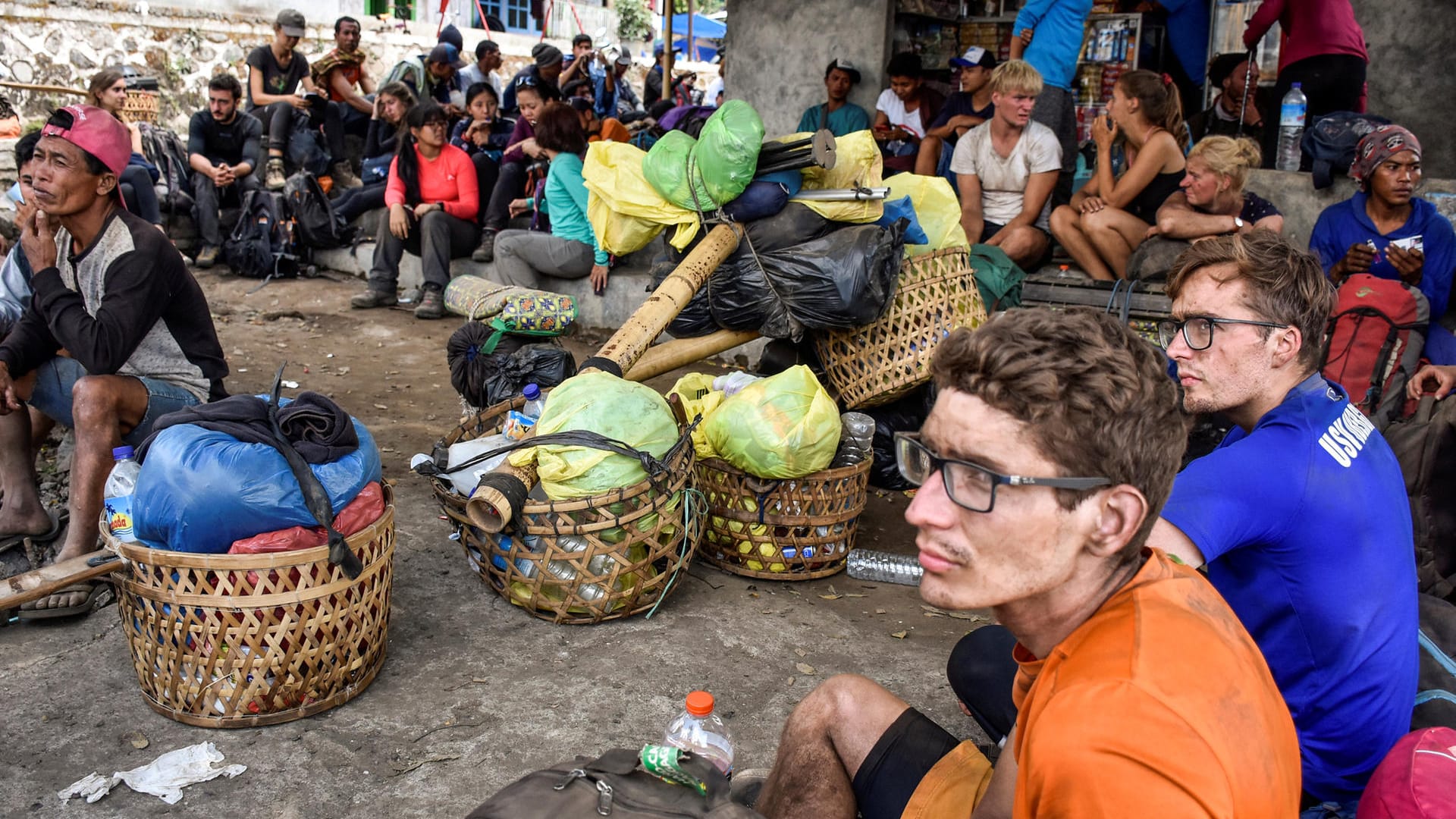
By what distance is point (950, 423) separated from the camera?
56.1 inches

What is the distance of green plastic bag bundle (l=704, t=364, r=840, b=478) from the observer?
350 cm

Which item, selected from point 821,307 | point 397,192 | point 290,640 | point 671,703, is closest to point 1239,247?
point 671,703

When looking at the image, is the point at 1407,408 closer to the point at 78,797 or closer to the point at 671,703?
the point at 671,703

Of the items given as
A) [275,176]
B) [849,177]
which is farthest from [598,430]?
[275,176]

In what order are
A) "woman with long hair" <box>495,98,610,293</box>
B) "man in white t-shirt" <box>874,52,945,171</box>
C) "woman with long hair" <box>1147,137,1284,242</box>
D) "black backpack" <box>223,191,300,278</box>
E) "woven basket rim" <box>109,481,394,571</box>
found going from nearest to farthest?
"woven basket rim" <box>109,481,394,571</box>
"woman with long hair" <box>1147,137,1284,242</box>
"woman with long hair" <box>495,98,610,293</box>
"man in white t-shirt" <box>874,52,945,171</box>
"black backpack" <box>223,191,300,278</box>

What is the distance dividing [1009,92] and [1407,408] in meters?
2.65

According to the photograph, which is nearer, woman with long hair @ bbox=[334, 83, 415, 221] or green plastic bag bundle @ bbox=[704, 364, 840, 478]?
green plastic bag bundle @ bbox=[704, 364, 840, 478]

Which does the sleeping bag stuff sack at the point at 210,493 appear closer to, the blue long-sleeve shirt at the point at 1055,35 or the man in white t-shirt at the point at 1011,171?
the man in white t-shirt at the point at 1011,171

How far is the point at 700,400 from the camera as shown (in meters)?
4.01

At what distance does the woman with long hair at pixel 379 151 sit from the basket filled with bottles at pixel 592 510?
627 cm

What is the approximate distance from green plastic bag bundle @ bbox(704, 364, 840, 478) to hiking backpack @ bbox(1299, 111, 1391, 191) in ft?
11.3

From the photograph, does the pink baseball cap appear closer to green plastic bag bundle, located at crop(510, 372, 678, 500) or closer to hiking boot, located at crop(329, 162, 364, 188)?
green plastic bag bundle, located at crop(510, 372, 678, 500)

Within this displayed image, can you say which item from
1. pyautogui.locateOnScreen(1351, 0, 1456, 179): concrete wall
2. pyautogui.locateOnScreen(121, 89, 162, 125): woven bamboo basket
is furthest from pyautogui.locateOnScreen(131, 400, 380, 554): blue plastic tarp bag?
pyautogui.locateOnScreen(121, 89, 162, 125): woven bamboo basket

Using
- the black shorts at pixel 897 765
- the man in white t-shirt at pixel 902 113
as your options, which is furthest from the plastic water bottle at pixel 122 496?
the man in white t-shirt at pixel 902 113
